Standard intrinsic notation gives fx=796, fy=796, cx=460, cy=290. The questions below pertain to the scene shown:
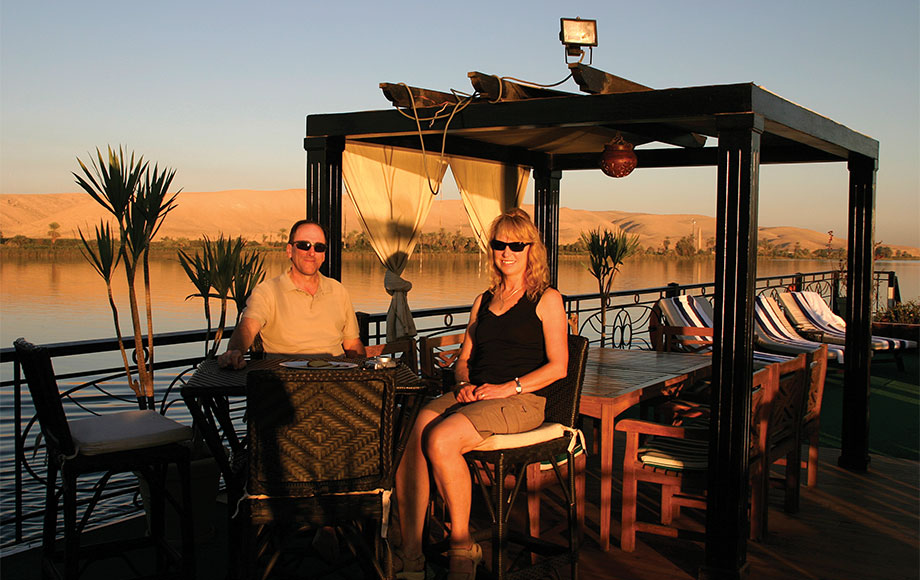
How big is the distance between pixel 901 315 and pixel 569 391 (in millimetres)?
9096

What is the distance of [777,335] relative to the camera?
849 cm

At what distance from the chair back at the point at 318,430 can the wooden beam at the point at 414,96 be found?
77.5 inches

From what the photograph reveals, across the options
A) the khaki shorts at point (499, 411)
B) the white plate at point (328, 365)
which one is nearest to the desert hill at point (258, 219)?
the white plate at point (328, 365)

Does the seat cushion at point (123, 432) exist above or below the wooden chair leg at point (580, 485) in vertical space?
above

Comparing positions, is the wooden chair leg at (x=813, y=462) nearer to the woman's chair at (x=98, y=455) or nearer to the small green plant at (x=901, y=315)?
the woman's chair at (x=98, y=455)

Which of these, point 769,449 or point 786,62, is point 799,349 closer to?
point 769,449

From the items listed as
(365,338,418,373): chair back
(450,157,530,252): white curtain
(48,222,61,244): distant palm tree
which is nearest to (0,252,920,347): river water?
(48,222,61,244): distant palm tree

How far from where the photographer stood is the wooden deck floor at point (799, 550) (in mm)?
3180

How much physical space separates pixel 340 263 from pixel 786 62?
1070 cm

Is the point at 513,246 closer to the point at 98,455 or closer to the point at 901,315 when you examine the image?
the point at 98,455

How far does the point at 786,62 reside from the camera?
1266cm

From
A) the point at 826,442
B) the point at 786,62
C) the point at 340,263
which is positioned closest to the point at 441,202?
the point at 340,263

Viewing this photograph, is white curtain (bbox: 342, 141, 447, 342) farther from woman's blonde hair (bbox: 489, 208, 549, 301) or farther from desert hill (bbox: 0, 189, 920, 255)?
woman's blonde hair (bbox: 489, 208, 549, 301)

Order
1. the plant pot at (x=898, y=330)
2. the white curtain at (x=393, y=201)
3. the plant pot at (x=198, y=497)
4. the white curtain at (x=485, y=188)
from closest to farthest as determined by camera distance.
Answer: the plant pot at (x=198, y=497) → the white curtain at (x=393, y=201) → the white curtain at (x=485, y=188) → the plant pot at (x=898, y=330)
